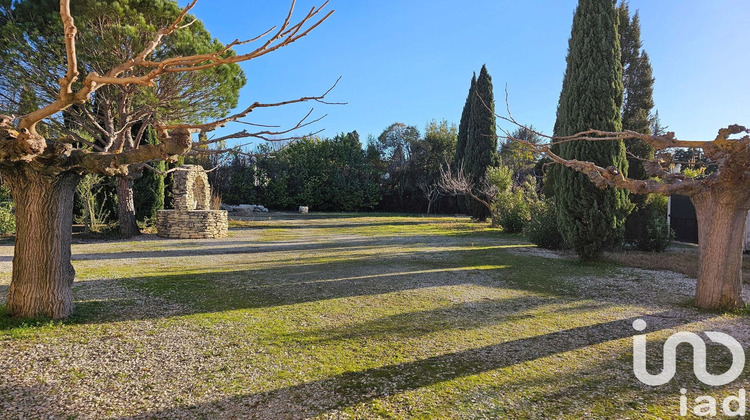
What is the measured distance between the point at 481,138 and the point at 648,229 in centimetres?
1238

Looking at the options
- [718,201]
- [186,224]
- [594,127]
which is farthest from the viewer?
[186,224]

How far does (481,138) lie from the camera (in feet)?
67.4

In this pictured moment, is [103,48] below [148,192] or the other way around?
the other way around

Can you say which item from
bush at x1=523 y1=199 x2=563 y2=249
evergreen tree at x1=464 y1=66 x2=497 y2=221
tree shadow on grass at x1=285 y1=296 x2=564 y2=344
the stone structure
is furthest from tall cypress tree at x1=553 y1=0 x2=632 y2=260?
evergreen tree at x1=464 y1=66 x2=497 y2=221

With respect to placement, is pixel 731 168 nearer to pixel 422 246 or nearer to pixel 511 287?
pixel 511 287

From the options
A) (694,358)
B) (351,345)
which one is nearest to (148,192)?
(351,345)

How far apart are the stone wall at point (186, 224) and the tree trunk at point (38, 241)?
26.4 ft

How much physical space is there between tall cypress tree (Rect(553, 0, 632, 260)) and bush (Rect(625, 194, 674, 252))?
5.89 ft

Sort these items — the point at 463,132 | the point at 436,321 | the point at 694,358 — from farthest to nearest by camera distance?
the point at 463,132 < the point at 436,321 < the point at 694,358

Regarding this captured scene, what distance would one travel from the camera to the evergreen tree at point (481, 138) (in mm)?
20234

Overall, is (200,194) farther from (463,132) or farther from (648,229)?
(463,132)

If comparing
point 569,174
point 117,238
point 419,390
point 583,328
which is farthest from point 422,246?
point 117,238

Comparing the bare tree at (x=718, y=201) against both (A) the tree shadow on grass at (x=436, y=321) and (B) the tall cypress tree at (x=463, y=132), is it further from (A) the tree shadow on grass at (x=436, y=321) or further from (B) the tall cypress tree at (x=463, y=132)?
(B) the tall cypress tree at (x=463, y=132)

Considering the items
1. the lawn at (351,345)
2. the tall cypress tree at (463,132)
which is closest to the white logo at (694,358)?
the lawn at (351,345)
